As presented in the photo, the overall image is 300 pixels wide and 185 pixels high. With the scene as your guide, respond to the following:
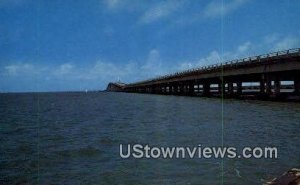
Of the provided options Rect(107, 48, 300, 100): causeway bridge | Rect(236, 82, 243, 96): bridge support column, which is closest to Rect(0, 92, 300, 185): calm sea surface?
Rect(107, 48, 300, 100): causeway bridge

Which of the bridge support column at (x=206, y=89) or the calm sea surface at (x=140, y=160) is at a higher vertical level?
the bridge support column at (x=206, y=89)

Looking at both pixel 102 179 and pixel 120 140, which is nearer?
pixel 102 179

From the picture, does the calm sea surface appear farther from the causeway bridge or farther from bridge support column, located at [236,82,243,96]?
bridge support column, located at [236,82,243,96]

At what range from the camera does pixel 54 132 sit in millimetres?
23609

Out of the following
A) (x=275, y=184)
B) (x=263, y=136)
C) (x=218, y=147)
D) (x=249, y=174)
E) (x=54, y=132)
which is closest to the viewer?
(x=275, y=184)

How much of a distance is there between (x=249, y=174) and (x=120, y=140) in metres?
8.19

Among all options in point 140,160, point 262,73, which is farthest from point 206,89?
point 140,160

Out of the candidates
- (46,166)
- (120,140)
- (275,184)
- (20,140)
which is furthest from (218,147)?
(20,140)

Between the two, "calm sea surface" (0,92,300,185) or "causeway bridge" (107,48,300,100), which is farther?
"causeway bridge" (107,48,300,100)

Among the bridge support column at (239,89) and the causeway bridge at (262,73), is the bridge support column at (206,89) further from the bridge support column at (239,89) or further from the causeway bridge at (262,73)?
the bridge support column at (239,89)

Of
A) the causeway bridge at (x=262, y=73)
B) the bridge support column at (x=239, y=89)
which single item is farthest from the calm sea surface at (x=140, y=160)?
the bridge support column at (x=239, y=89)

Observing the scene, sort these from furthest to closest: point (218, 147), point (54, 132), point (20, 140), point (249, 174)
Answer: point (54, 132) < point (20, 140) < point (218, 147) < point (249, 174)

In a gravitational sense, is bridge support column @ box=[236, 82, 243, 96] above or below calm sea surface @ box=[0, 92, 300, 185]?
above

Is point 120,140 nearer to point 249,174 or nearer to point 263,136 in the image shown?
point 263,136
